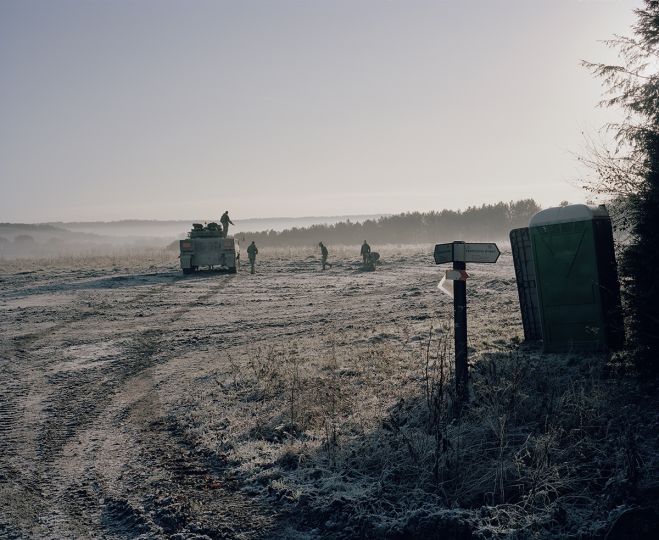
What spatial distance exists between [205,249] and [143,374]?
50.0 feet

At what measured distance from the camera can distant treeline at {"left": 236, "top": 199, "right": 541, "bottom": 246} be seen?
204ft

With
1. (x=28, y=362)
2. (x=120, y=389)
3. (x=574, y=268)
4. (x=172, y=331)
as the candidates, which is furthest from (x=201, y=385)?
(x=574, y=268)

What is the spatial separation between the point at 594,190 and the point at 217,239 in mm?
17285

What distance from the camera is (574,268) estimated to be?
6992 mm

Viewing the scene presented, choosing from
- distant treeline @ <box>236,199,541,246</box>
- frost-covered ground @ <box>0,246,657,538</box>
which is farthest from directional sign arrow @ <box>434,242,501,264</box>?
distant treeline @ <box>236,199,541,246</box>

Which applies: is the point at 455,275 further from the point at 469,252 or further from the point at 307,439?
the point at 307,439

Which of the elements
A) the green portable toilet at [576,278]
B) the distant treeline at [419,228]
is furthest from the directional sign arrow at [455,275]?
the distant treeline at [419,228]

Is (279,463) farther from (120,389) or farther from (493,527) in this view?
(120,389)

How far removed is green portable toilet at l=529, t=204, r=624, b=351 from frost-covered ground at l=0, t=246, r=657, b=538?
43 centimetres

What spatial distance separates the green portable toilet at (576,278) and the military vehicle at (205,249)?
57.6ft

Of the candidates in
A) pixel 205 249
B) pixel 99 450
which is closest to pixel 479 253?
pixel 99 450

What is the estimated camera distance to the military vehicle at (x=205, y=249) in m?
22.7

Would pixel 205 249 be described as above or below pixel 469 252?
above

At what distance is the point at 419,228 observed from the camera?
62.5 m
